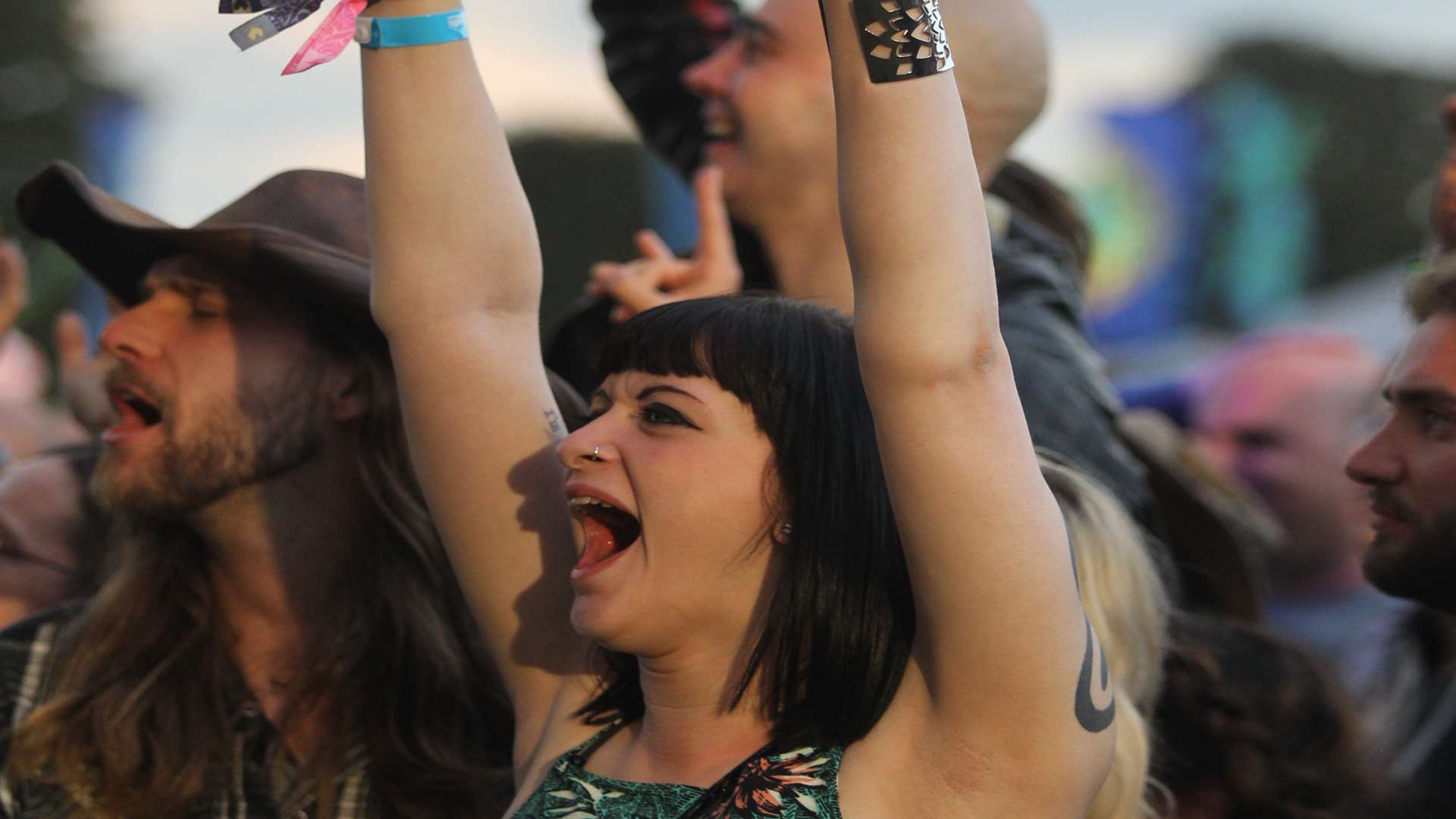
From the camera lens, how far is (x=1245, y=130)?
702 inches

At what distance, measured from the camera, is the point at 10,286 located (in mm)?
4113

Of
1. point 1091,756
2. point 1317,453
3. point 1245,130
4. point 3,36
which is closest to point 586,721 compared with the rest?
point 1091,756

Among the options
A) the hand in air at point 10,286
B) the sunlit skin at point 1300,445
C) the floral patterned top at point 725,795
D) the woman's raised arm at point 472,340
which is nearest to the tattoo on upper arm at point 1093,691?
the floral patterned top at point 725,795

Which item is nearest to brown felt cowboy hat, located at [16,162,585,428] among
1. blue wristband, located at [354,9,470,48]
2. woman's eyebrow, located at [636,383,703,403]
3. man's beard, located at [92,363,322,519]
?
man's beard, located at [92,363,322,519]

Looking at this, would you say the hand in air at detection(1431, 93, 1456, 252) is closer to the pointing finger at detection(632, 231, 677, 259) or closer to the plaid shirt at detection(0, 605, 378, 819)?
the pointing finger at detection(632, 231, 677, 259)

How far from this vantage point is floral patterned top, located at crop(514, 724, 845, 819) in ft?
6.32

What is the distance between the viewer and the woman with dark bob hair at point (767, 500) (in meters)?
1.77

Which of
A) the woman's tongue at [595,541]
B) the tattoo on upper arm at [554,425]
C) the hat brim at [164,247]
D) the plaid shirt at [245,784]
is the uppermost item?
the hat brim at [164,247]

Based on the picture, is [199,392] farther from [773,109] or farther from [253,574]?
[773,109]

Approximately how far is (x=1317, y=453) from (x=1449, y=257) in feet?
8.49

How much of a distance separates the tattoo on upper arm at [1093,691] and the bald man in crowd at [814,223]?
916 millimetres

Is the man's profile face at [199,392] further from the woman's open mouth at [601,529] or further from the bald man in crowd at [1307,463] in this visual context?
the bald man in crowd at [1307,463]

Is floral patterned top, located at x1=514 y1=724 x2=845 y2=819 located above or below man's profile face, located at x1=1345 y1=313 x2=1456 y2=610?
above

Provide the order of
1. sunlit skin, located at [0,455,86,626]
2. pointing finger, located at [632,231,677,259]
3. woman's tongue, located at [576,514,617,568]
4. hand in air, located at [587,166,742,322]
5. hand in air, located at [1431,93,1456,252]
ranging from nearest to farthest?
woman's tongue, located at [576,514,617,568] < hand in air, located at [1431,93,1456,252] < hand in air, located at [587,166,742,322] < pointing finger, located at [632,231,677,259] < sunlit skin, located at [0,455,86,626]
